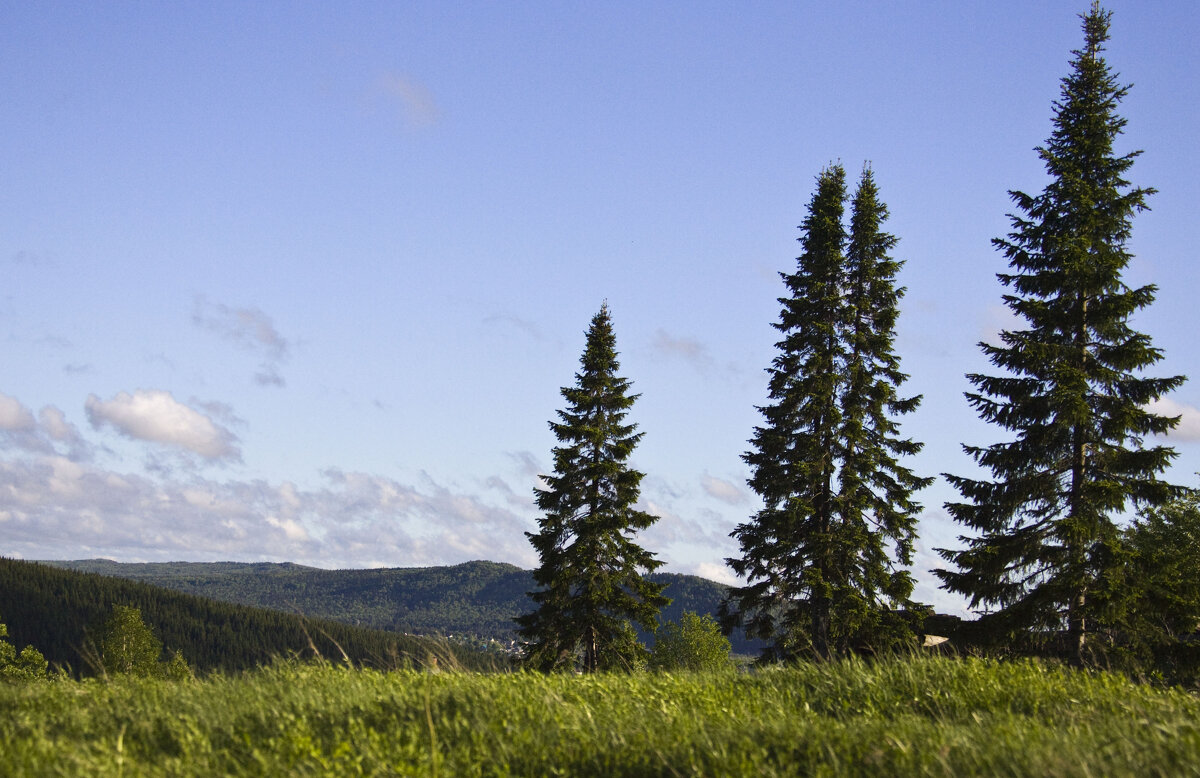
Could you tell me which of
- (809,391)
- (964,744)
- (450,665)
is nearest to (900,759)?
(964,744)

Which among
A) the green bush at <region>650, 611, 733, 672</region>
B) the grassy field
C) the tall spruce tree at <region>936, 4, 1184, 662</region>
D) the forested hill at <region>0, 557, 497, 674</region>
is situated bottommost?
the forested hill at <region>0, 557, 497, 674</region>

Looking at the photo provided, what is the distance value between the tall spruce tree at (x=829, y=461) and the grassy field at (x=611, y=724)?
1566 centimetres

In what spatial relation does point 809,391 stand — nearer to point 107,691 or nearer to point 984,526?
point 984,526

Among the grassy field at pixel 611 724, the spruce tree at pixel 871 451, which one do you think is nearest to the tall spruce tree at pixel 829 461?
the spruce tree at pixel 871 451

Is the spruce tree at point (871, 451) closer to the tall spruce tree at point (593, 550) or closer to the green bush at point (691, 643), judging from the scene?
the tall spruce tree at point (593, 550)

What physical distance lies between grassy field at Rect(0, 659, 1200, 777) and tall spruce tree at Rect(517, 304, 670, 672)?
795 inches

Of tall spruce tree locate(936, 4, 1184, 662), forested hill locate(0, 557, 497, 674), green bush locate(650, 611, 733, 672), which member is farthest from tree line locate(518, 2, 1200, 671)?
forested hill locate(0, 557, 497, 674)

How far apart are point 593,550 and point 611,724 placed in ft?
72.8

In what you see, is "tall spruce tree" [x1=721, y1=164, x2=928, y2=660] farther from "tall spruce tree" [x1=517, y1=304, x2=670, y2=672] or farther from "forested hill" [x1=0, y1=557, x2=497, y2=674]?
"forested hill" [x1=0, y1=557, x2=497, y2=674]

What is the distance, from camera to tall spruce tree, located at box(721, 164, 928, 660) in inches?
920

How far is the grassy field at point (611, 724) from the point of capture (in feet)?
17.6

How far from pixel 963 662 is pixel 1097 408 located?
1295 cm

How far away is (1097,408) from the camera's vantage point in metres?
18.5

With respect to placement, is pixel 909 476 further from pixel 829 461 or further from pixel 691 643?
pixel 691 643
